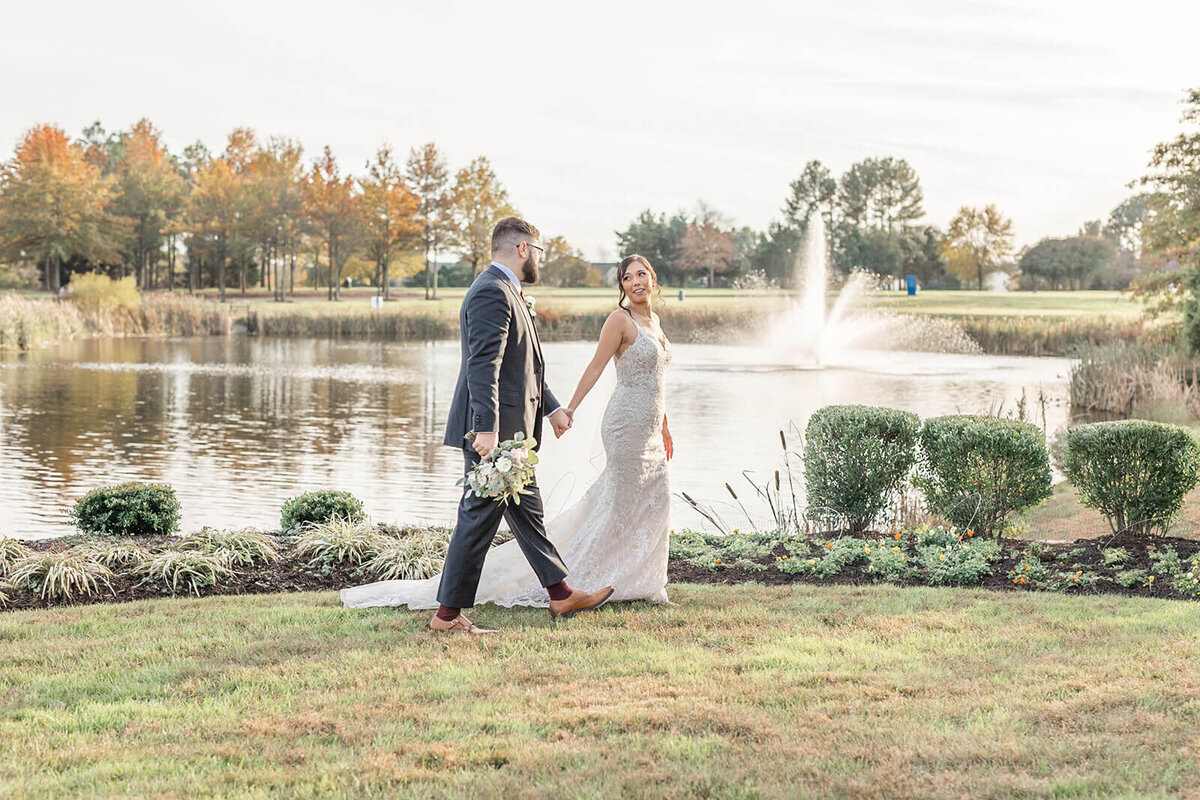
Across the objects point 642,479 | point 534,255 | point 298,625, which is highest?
point 534,255

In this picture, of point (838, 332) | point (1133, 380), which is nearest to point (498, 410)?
point (1133, 380)

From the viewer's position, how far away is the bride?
6.65 metres

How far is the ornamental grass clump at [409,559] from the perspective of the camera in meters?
7.59

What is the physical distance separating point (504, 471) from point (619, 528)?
1.30m

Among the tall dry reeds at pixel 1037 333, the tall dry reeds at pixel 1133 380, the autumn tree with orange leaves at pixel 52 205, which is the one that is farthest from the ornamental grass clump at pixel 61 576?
the autumn tree with orange leaves at pixel 52 205

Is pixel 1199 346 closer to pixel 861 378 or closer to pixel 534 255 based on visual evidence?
pixel 861 378

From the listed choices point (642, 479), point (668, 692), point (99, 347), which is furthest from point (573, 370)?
point (668, 692)

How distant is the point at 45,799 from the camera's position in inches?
143

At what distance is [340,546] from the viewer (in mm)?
8234

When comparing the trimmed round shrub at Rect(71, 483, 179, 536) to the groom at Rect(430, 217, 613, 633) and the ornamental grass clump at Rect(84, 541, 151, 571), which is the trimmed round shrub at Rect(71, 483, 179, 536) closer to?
the ornamental grass clump at Rect(84, 541, 151, 571)

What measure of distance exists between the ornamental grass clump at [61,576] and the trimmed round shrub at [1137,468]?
700cm

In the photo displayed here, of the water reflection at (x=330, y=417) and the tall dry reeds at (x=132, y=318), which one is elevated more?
the tall dry reeds at (x=132, y=318)

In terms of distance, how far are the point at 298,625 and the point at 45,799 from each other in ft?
7.96

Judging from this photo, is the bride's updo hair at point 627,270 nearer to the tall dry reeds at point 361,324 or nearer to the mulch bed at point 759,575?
the mulch bed at point 759,575
